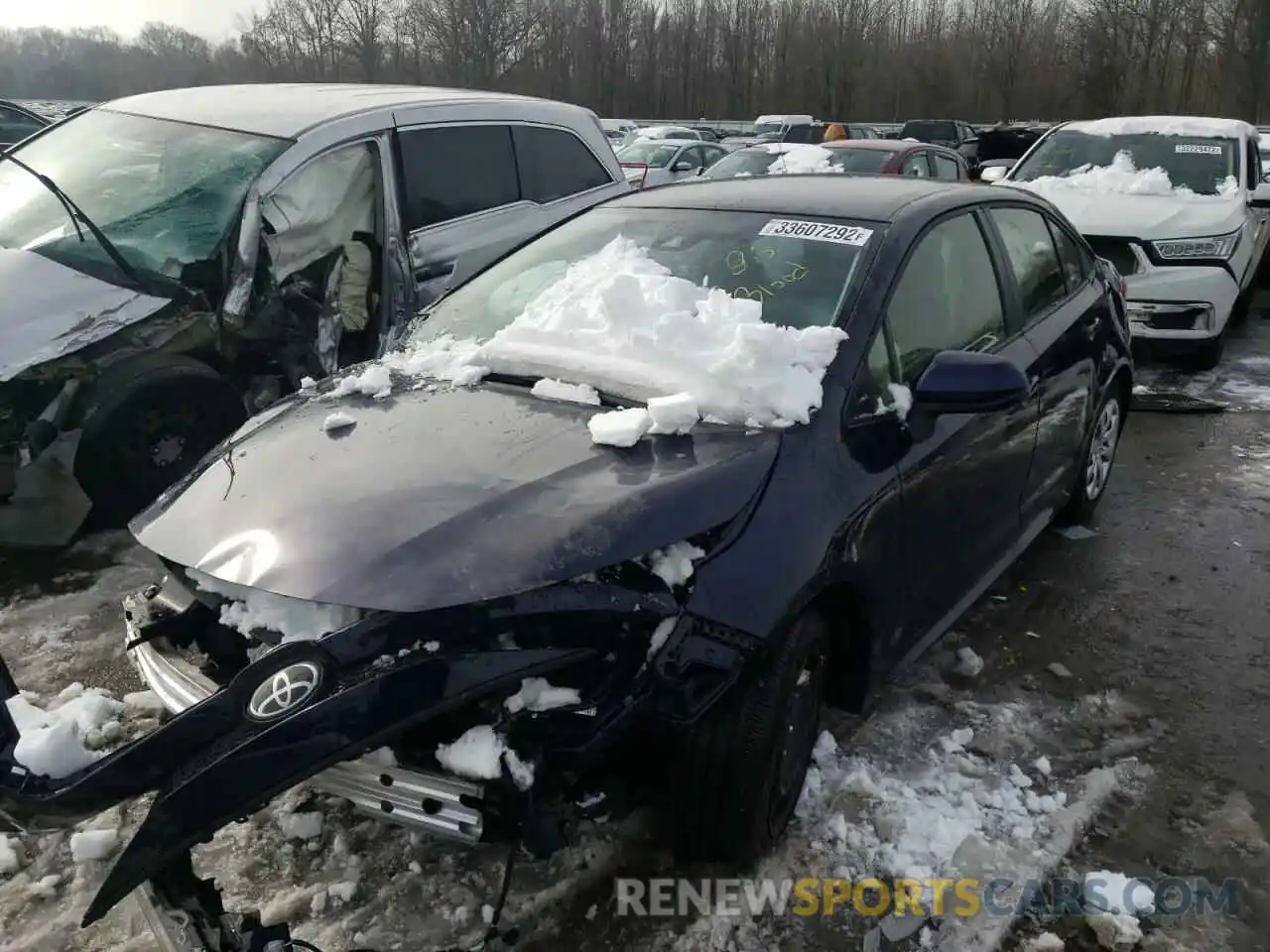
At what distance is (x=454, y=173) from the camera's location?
5375mm

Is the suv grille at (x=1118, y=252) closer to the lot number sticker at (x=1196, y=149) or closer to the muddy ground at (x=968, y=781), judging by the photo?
the lot number sticker at (x=1196, y=149)

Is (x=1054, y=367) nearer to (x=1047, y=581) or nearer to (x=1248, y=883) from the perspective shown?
(x=1047, y=581)

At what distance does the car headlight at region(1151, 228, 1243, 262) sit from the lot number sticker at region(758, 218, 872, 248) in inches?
221

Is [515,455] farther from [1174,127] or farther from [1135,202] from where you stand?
[1174,127]

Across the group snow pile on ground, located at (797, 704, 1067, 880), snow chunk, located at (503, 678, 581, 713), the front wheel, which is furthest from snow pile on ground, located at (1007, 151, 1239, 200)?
snow chunk, located at (503, 678, 581, 713)

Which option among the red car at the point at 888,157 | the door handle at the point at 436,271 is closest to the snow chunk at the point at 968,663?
the door handle at the point at 436,271

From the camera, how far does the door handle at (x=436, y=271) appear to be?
16.7 ft

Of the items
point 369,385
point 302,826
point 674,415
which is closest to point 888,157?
point 369,385

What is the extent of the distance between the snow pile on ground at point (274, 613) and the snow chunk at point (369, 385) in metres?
0.83

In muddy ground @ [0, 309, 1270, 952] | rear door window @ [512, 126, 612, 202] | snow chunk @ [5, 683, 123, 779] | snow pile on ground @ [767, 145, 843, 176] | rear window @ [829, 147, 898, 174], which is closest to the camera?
snow chunk @ [5, 683, 123, 779]

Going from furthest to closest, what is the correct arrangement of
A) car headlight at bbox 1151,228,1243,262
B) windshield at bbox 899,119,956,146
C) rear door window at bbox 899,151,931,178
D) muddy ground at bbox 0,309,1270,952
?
windshield at bbox 899,119,956,146
rear door window at bbox 899,151,931,178
car headlight at bbox 1151,228,1243,262
muddy ground at bbox 0,309,1270,952

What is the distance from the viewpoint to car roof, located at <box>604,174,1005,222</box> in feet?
10.8

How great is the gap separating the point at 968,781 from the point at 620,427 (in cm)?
157

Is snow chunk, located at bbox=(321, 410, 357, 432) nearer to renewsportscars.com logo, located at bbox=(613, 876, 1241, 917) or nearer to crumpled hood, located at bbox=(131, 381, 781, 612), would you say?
crumpled hood, located at bbox=(131, 381, 781, 612)
